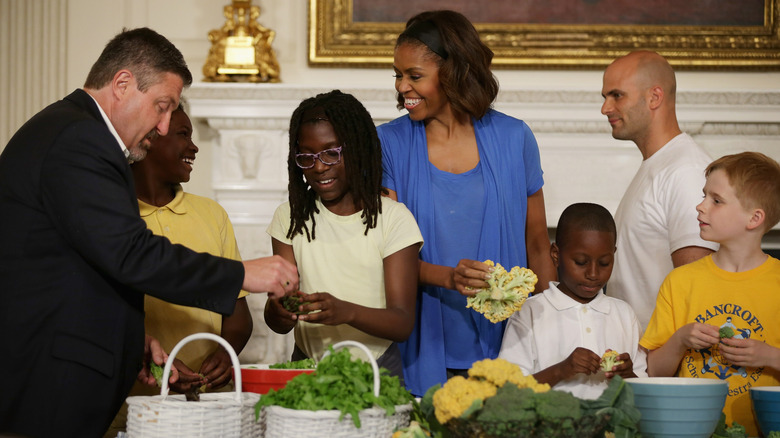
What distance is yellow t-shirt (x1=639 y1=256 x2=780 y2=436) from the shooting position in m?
2.34

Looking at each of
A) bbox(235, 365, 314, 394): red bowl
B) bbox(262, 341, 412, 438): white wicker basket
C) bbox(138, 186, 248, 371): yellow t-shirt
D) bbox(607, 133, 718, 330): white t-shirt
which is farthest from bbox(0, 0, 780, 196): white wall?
bbox(262, 341, 412, 438): white wicker basket

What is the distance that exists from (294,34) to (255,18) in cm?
28

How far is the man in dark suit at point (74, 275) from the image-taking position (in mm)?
1970

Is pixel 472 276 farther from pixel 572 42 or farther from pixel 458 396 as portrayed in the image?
pixel 572 42

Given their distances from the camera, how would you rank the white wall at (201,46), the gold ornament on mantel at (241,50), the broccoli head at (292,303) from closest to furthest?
1. the broccoli head at (292,303)
2. the gold ornament on mantel at (241,50)
3. the white wall at (201,46)

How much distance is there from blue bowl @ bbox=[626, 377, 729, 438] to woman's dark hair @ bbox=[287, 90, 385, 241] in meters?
0.93

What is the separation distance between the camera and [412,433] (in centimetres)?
177

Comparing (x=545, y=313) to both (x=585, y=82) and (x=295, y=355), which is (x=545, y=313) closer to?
(x=295, y=355)

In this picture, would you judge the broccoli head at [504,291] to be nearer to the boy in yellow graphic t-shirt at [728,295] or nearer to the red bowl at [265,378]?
the boy in yellow graphic t-shirt at [728,295]

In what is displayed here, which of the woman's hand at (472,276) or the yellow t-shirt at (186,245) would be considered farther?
the yellow t-shirt at (186,245)

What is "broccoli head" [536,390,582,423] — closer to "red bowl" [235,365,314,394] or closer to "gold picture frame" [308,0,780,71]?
"red bowl" [235,365,314,394]

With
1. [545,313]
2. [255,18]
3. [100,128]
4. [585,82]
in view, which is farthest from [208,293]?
[585,82]

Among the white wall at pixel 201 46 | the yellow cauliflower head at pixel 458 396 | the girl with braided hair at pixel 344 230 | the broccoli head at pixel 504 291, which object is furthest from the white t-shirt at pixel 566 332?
the white wall at pixel 201 46

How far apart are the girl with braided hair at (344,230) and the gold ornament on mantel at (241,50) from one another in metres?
2.29
